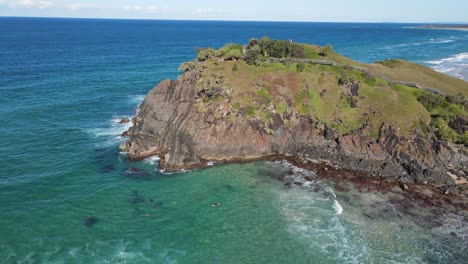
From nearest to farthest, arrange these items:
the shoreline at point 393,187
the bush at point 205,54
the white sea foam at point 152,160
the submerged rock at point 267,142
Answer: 1. the shoreline at point 393,187
2. the submerged rock at point 267,142
3. the white sea foam at point 152,160
4. the bush at point 205,54

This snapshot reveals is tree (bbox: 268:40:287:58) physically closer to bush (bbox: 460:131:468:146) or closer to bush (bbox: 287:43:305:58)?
bush (bbox: 287:43:305:58)

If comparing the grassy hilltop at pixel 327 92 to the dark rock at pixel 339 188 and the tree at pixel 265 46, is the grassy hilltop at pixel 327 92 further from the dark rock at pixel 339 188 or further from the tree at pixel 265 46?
the dark rock at pixel 339 188

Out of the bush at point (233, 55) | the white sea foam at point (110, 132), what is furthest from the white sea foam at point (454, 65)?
the white sea foam at point (110, 132)

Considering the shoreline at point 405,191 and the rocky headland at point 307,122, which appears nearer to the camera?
the shoreline at point 405,191

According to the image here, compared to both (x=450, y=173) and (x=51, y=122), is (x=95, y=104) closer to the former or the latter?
(x=51, y=122)

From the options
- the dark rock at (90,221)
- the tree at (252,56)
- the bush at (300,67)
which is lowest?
the dark rock at (90,221)

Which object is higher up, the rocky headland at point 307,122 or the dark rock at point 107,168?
the rocky headland at point 307,122

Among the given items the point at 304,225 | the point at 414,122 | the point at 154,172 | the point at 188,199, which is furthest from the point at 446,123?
the point at 154,172
